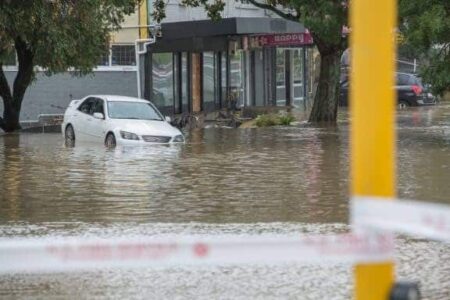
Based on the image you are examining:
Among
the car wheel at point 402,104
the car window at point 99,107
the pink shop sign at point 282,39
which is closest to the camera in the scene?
the car window at point 99,107

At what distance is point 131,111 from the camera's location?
22438 mm

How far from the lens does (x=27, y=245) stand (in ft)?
13.5

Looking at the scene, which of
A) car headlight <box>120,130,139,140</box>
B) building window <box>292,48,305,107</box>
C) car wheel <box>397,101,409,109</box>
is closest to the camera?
car headlight <box>120,130,139,140</box>

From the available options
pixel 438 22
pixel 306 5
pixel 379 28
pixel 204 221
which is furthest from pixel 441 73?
pixel 379 28

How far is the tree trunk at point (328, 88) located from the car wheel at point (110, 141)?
9848mm

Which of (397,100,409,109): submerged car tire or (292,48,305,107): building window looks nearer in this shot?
(397,100,409,109): submerged car tire

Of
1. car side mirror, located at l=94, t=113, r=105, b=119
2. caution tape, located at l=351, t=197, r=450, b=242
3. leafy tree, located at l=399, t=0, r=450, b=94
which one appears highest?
leafy tree, located at l=399, t=0, r=450, b=94

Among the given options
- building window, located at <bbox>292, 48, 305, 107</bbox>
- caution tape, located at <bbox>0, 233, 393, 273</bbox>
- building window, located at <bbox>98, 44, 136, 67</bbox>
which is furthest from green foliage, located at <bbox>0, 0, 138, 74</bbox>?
building window, located at <bbox>292, 48, 305, 107</bbox>

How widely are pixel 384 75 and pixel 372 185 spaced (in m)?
0.44

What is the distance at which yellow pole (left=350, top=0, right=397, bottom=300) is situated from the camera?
368 cm

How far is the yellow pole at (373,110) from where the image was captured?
3.68 metres

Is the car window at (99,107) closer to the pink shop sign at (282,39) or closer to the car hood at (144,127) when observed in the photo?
the car hood at (144,127)

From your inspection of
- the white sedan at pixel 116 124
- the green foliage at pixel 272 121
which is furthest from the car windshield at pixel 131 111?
the green foliage at pixel 272 121

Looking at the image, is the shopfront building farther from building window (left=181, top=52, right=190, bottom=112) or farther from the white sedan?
the white sedan
